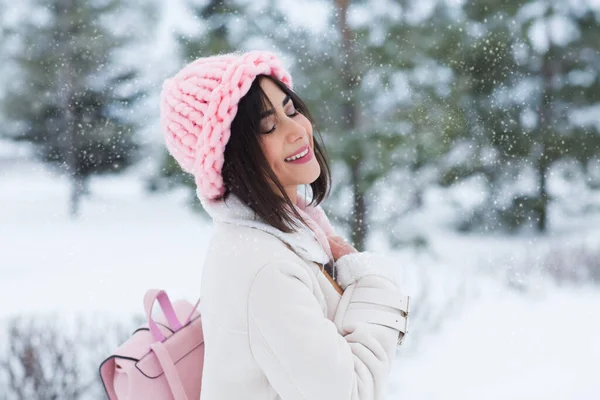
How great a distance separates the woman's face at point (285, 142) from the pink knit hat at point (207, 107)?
41 mm

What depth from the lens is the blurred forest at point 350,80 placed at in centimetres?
223

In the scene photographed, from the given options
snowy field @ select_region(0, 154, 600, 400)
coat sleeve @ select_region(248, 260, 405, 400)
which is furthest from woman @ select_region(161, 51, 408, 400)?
snowy field @ select_region(0, 154, 600, 400)

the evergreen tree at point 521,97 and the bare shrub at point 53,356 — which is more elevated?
the evergreen tree at point 521,97

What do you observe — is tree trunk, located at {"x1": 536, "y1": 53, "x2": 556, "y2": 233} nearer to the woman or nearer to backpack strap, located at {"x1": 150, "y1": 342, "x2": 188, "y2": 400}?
the woman

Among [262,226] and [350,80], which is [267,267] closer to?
[262,226]

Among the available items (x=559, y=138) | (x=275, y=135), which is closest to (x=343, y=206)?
(x=559, y=138)

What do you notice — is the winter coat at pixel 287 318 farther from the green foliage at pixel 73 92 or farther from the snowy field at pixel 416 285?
the green foliage at pixel 73 92

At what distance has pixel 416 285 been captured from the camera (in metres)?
2.46

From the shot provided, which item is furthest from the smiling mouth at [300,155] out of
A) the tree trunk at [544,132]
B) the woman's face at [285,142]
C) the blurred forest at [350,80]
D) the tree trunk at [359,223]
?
the tree trunk at [544,132]

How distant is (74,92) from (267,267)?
6.49ft

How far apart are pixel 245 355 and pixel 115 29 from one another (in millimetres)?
1982

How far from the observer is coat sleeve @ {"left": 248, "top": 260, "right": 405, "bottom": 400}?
0.66 metres

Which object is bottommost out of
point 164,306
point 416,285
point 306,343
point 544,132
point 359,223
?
point 306,343

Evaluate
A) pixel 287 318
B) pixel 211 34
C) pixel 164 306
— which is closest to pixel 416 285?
pixel 211 34
